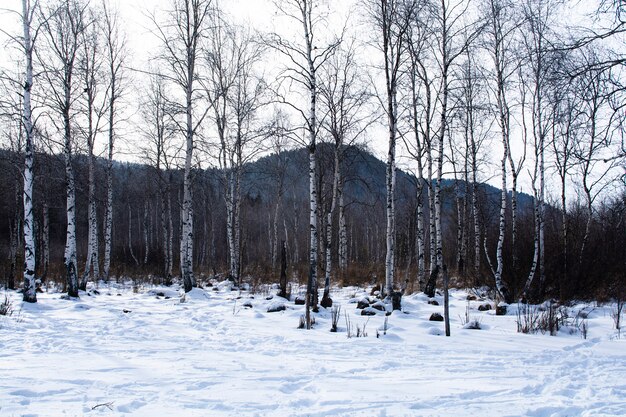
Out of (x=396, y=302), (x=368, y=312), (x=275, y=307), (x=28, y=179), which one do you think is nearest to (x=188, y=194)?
(x=28, y=179)

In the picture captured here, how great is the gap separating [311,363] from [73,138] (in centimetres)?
1355

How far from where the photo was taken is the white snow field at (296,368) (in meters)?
3.64

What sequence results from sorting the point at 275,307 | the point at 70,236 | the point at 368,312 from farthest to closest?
the point at 70,236 < the point at 275,307 < the point at 368,312

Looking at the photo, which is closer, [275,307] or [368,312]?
[368,312]

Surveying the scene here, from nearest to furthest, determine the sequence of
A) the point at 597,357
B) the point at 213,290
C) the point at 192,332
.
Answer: the point at 597,357 < the point at 192,332 < the point at 213,290

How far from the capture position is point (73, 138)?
14742 millimetres

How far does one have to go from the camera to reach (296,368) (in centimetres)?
489

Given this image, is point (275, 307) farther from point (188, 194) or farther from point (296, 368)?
point (188, 194)

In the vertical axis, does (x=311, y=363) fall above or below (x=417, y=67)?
below

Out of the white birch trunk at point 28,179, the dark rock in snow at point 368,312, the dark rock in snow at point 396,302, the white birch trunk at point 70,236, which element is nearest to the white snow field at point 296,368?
the dark rock in snow at point 368,312

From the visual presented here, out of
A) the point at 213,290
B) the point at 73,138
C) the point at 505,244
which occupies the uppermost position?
the point at 73,138

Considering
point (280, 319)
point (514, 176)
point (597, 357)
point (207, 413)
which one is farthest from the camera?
point (514, 176)

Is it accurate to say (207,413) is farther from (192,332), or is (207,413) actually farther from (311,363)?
(192,332)

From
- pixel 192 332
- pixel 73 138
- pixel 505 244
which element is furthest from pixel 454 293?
pixel 73 138
